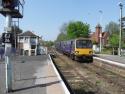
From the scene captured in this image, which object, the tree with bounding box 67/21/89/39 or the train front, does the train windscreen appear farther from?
the tree with bounding box 67/21/89/39

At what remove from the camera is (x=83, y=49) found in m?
44.2

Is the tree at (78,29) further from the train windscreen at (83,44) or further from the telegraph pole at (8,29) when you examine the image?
the telegraph pole at (8,29)

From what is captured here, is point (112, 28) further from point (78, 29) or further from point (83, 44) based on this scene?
point (83, 44)

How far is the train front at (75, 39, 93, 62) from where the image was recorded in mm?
43469

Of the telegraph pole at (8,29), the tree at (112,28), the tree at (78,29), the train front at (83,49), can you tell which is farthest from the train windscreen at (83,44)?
the tree at (112,28)

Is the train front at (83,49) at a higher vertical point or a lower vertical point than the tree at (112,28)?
lower

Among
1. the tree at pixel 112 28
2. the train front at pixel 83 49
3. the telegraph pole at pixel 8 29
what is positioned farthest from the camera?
the tree at pixel 112 28

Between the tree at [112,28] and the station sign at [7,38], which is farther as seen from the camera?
the tree at [112,28]

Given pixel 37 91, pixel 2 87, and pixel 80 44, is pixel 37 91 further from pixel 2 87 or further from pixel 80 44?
pixel 80 44

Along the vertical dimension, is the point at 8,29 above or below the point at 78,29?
below

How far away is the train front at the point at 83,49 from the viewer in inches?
1711

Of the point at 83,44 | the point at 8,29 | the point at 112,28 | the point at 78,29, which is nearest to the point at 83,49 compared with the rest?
the point at 83,44

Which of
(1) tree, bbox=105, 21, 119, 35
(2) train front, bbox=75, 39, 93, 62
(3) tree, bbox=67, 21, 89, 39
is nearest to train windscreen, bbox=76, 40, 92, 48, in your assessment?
(2) train front, bbox=75, 39, 93, 62

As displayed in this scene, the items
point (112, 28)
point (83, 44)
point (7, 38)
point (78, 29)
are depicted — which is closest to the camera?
point (7, 38)
